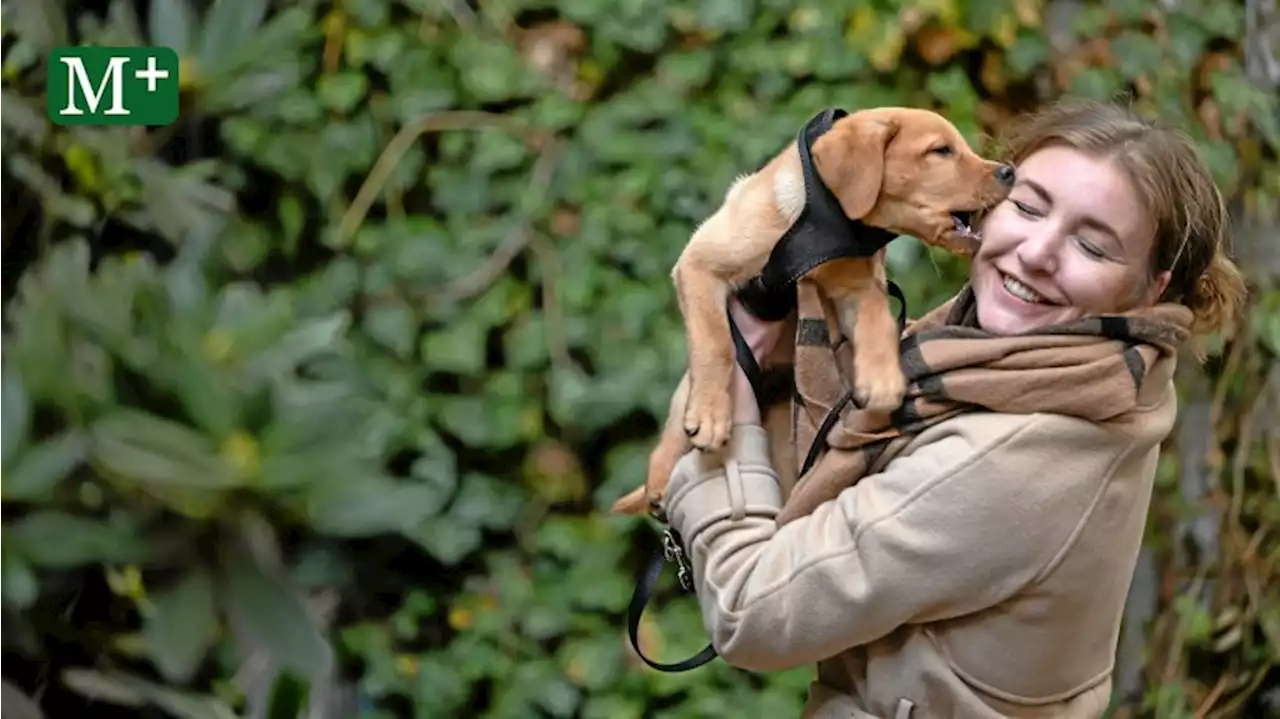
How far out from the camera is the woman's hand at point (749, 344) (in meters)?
1.21

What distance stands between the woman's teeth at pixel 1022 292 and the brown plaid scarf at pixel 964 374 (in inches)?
1.9

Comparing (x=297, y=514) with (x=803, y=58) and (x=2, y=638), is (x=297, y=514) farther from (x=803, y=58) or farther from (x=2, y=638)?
(x=803, y=58)

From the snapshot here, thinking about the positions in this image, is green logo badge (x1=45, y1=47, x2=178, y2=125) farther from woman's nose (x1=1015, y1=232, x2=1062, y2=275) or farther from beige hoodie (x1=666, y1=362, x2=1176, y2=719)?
woman's nose (x1=1015, y1=232, x2=1062, y2=275)

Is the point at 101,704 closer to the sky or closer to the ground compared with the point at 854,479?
closer to the ground

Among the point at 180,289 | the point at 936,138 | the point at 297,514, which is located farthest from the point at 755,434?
the point at 180,289

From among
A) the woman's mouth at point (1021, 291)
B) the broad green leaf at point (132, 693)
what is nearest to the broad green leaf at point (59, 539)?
the broad green leaf at point (132, 693)

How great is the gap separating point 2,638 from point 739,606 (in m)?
0.71

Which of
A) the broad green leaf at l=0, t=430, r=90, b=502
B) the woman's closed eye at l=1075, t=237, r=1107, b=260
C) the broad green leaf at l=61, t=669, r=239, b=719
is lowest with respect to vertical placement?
the broad green leaf at l=61, t=669, r=239, b=719

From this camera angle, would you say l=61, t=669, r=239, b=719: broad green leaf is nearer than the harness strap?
No

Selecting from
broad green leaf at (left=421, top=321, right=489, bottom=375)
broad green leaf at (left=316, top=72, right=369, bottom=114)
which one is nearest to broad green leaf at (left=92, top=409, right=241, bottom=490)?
broad green leaf at (left=421, top=321, right=489, bottom=375)

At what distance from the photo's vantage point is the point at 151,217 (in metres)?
1.60

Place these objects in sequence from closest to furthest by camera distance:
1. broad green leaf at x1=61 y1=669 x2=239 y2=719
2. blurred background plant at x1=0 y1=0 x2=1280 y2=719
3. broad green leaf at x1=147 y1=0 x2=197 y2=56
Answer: broad green leaf at x1=61 y1=669 x2=239 y2=719 → broad green leaf at x1=147 y1=0 x2=197 y2=56 → blurred background plant at x1=0 y1=0 x2=1280 y2=719

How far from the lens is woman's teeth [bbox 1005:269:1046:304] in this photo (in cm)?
111

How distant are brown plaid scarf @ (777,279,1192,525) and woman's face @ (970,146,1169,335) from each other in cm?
3
